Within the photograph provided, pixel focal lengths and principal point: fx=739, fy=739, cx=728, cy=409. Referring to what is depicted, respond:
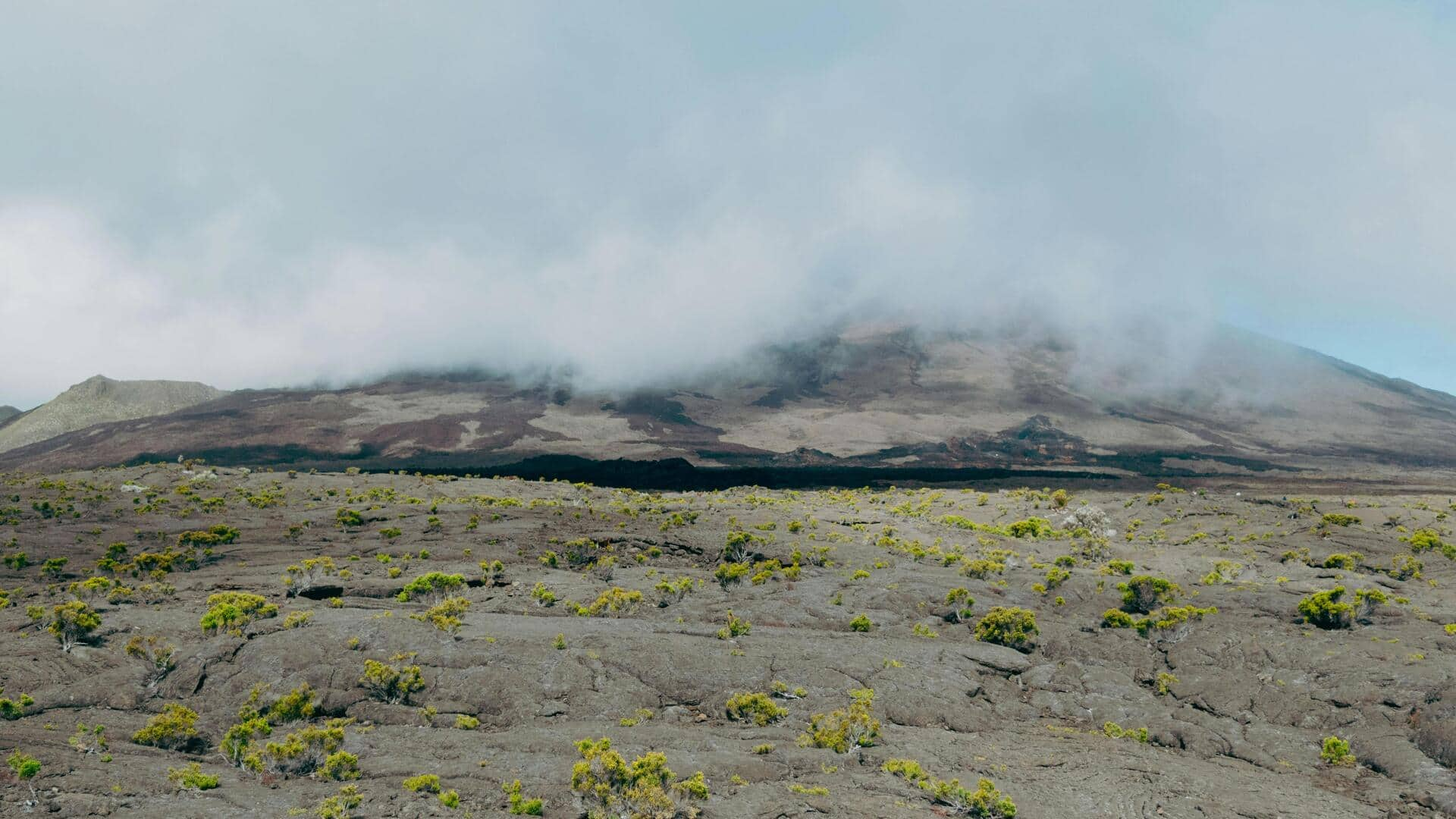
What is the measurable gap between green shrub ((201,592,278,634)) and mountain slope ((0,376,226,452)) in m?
197

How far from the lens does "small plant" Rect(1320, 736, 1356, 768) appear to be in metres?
19.1

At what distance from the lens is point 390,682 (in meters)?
20.6

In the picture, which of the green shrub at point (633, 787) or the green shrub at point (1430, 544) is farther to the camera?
the green shrub at point (1430, 544)

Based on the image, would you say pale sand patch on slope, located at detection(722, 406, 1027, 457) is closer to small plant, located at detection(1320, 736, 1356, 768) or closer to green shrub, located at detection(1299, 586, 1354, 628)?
green shrub, located at detection(1299, 586, 1354, 628)

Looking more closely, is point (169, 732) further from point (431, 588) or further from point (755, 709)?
point (755, 709)

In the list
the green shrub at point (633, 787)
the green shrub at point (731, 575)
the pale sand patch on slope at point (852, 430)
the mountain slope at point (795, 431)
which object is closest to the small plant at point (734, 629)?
the green shrub at point (731, 575)

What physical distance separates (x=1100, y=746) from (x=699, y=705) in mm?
11054

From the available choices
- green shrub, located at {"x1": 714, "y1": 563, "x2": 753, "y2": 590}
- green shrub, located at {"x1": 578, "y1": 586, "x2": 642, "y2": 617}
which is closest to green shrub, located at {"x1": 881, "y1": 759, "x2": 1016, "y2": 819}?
green shrub, located at {"x1": 578, "y1": 586, "x2": 642, "y2": 617}

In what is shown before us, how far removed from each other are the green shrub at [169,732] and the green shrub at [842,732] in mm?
14720

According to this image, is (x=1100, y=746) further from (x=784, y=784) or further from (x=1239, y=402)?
(x=1239, y=402)

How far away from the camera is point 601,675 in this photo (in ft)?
73.9

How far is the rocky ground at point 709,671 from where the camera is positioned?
16.3 metres

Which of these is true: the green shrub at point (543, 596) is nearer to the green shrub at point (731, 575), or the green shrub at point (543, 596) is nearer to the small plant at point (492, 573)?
the small plant at point (492, 573)

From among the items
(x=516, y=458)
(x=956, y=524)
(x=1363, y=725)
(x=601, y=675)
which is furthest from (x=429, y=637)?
(x=516, y=458)
